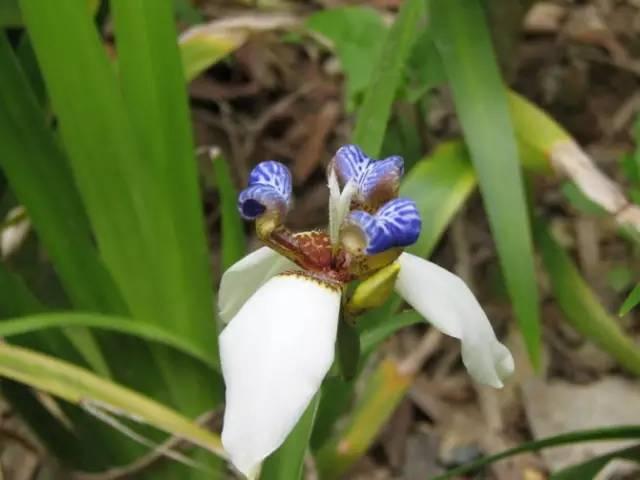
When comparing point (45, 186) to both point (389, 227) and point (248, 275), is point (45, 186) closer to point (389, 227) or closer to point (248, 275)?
point (248, 275)

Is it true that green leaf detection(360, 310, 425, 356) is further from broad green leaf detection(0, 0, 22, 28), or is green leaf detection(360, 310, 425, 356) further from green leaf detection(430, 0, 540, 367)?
broad green leaf detection(0, 0, 22, 28)

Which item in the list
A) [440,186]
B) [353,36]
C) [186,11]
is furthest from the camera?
[186,11]

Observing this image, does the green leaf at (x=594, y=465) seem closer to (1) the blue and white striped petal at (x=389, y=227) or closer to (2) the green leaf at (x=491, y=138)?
(2) the green leaf at (x=491, y=138)

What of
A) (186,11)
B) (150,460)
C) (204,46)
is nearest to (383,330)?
(150,460)

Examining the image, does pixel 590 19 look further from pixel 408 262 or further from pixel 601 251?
pixel 408 262

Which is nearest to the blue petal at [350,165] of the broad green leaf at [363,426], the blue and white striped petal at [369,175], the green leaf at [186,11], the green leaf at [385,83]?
the blue and white striped petal at [369,175]

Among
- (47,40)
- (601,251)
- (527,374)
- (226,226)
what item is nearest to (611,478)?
(527,374)
